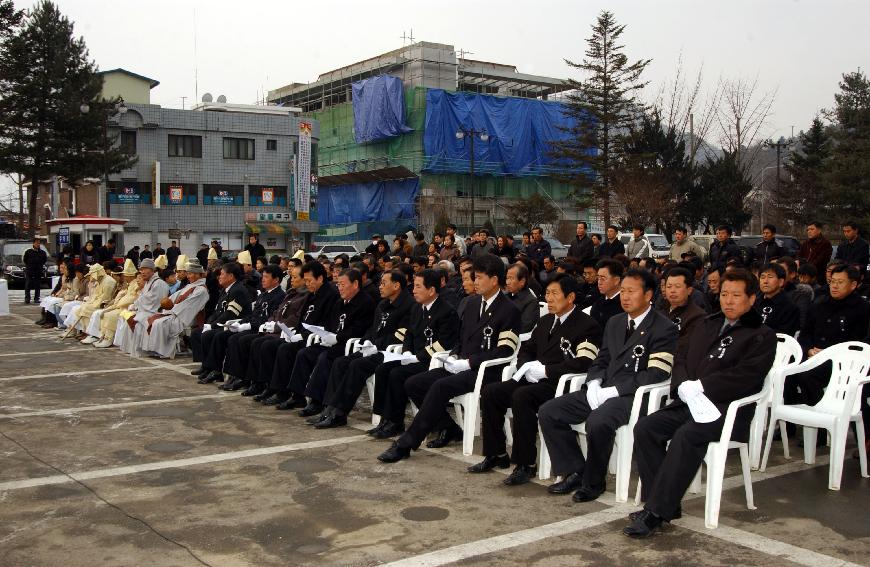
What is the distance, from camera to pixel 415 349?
291 inches

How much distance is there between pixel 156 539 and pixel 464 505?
1842 mm

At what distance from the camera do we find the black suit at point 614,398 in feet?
17.3

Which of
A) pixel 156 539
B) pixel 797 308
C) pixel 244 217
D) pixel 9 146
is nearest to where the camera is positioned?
pixel 156 539

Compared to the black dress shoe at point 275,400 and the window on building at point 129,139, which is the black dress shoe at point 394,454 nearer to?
the black dress shoe at point 275,400

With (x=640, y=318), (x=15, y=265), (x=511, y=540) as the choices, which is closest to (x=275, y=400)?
(x=640, y=318)

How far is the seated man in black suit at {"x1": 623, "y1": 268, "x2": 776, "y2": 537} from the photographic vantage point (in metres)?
4.63

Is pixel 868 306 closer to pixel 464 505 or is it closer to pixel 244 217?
pixel 464 505

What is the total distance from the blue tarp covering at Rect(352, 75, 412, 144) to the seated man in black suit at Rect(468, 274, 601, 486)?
1808 inches

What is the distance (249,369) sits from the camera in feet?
29.9

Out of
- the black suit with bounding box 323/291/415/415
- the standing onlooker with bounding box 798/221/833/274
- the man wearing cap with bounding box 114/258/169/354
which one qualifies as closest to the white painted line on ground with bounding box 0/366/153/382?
the man wearing cap with bounding box 114/258/169/354

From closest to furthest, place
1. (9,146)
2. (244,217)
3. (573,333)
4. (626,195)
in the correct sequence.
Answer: (573,333)
(9,146)
(626,195)
(244,217)

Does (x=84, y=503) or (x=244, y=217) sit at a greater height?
(x=244, y=217)

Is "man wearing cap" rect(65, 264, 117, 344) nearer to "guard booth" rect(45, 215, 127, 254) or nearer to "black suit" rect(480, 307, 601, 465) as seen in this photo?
"black suit" rect(480, 307, 601, 465)

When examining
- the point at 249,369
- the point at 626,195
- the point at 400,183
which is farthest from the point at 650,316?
the point at 400,183
